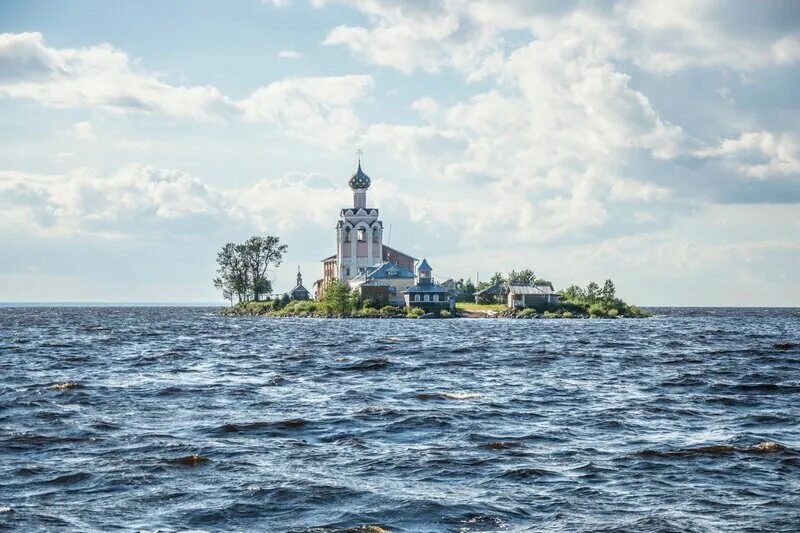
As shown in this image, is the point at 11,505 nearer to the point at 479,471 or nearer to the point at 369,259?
the point at 479,471

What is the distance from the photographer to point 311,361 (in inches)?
2130

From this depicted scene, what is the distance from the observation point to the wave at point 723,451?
23.4 m

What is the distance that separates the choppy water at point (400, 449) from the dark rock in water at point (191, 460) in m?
0.07

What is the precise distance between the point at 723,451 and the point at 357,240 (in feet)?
568

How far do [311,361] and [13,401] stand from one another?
2283cm

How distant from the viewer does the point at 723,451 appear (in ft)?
78.2

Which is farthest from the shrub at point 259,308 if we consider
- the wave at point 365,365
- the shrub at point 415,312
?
the wave at point 365,365

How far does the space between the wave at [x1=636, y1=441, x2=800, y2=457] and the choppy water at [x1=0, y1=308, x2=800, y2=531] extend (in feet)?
0.27

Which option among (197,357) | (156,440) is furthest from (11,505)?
(197,357)

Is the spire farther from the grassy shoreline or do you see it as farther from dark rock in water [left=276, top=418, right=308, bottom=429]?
dark rock in water [left=276, top=418, right=308, bottom=429]

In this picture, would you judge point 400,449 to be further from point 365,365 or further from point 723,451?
point 365,365

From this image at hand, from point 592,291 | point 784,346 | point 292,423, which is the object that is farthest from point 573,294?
point 292,423

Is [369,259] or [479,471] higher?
[369,259]

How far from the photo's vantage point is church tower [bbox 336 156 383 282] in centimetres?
19438
